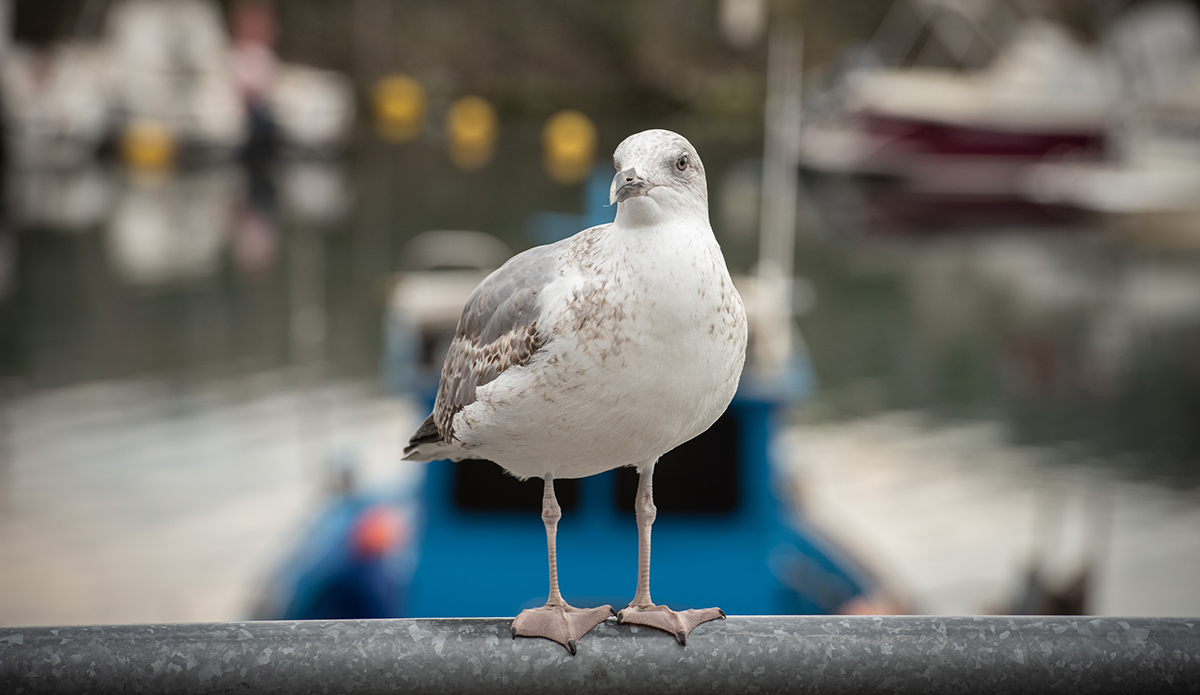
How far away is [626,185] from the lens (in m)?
1.51

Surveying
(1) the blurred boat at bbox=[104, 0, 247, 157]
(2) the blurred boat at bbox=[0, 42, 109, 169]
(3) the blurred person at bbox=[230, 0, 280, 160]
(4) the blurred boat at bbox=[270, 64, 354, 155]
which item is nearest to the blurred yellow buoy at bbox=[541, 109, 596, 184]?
(4) the blurred boat at bbox=[270, 64, 354, 155]

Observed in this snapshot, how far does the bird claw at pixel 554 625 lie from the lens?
173cm

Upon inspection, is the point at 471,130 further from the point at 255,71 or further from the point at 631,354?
the point at 631,354

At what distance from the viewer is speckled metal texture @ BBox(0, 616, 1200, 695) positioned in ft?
5.41

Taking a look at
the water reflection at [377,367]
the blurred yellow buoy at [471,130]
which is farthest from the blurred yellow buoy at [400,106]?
the water reflection at [377,367]

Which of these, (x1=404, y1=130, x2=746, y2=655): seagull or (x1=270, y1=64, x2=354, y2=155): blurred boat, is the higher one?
(x1=270, y1=64, x2=354, y2=155): blurred boat

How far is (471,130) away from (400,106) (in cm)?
509

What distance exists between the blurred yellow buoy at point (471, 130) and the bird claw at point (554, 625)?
90.0 feet

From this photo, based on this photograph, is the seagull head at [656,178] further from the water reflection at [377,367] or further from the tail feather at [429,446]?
the water reflection at [377,367]

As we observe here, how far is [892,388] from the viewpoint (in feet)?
46.9

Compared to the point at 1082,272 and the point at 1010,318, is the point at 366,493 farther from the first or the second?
the point at 1082,272

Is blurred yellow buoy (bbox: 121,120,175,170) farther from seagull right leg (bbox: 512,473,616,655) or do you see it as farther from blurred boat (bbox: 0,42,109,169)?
seagull right leg (bbox: 512,473,616,655)

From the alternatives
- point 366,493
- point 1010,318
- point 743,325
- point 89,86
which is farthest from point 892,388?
point 89,86

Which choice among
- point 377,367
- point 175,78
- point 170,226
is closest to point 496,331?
point 377,367
